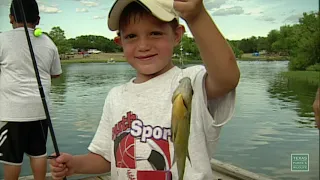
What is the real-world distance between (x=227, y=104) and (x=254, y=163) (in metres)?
5.31

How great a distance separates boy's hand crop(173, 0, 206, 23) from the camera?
1113 millimetres

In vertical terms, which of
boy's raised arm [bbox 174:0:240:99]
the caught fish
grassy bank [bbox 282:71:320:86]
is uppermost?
boy's raised arm [bbox 174:0:240:99]

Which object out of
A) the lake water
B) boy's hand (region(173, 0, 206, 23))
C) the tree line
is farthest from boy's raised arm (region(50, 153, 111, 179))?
the tree line

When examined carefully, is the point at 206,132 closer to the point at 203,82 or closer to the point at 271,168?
the point at 203,82

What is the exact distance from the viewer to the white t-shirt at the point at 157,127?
1.47m

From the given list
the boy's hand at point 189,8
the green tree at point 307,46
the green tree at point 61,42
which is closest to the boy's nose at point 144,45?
the boy's hand at point 189,8

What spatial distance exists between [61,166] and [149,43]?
0.71 metres

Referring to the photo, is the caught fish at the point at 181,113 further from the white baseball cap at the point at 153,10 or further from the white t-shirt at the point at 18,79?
the white t-shirt at the point at 18,79

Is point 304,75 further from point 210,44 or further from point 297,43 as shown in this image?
point 210,44

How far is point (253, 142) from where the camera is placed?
25.6ft

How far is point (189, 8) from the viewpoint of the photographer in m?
1.12

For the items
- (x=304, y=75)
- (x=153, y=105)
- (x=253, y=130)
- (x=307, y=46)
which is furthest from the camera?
(x=307, y=46)

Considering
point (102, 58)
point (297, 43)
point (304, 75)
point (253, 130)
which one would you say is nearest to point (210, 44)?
point (253, 130)

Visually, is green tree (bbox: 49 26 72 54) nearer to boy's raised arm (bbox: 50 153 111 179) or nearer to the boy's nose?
boy's raised arm (bbox: 50 153 111 179)
